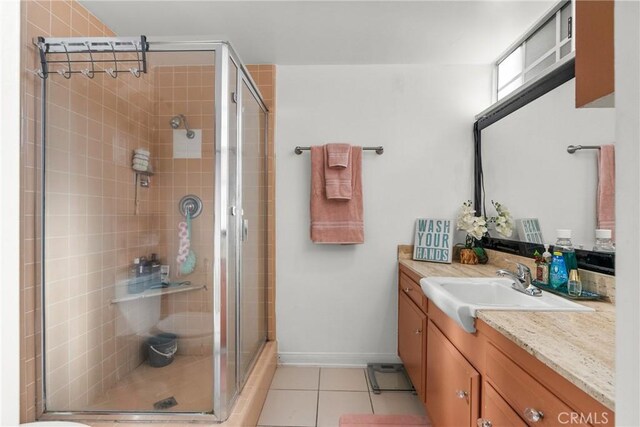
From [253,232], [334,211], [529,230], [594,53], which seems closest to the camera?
[594,53]

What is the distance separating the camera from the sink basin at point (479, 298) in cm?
107

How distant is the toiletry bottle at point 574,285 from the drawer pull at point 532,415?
27.6 inches

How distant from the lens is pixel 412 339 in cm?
186

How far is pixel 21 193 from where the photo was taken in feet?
4.26

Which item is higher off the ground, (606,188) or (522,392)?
(606,188)

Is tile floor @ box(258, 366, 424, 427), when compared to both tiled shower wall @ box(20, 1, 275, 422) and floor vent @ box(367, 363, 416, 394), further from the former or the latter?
tiled shower wall @ box(20, 1, 275, 422)

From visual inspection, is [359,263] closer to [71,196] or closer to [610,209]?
[610,209]

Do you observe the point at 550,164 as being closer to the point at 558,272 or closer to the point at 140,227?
the point at 558,272

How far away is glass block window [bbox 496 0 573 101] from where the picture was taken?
62.8 inches

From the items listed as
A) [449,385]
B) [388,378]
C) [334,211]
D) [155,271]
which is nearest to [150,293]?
[155,271]

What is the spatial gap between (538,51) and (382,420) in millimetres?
2350

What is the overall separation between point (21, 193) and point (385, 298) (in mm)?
2199

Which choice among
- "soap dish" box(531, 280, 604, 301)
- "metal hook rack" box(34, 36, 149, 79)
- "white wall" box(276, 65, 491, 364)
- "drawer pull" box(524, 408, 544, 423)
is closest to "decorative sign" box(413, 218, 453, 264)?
"white wall" box(276, 65, 491, 364)

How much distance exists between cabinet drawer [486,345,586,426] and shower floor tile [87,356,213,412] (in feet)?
3.85
